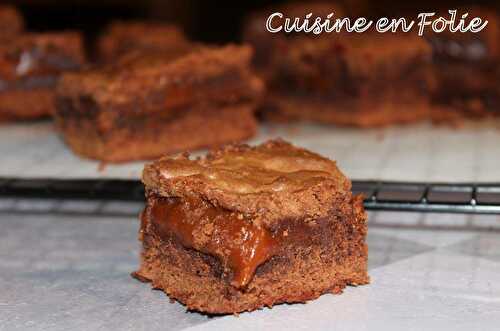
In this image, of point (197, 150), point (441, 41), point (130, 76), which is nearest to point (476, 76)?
point (441, 41)

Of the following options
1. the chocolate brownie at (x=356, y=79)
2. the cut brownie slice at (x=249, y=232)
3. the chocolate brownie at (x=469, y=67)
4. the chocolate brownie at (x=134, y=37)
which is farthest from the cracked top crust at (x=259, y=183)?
the chocolate brownie at (x=469, y=67)

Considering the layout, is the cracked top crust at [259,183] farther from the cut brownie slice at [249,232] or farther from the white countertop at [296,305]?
the white countertop at [296,305]

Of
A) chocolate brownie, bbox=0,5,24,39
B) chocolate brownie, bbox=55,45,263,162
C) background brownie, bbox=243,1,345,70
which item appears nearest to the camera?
chocolate brownie, bbox=55,45,263,162

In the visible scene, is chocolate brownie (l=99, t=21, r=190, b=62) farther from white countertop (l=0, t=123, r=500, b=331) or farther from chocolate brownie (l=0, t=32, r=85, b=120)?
white countertop (l=0, t=123, r=500, b=331)

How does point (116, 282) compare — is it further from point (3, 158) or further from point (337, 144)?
point (337, 144)

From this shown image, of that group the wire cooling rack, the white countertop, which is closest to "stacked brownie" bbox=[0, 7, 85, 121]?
the white countertop

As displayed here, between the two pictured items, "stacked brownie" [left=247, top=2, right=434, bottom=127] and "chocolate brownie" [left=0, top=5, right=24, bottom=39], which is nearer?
"stacked brownie" [left=247, top=2, right=434, bottom=127]

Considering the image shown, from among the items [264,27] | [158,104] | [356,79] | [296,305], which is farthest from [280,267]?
[264,27]
